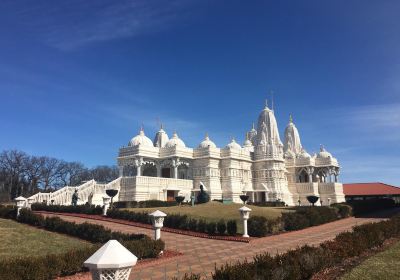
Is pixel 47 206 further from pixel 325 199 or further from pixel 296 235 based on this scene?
pixel 325 199

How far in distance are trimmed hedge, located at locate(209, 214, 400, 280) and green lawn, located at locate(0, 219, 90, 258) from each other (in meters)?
8.04

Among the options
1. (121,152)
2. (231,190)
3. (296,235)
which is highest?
(121,152)

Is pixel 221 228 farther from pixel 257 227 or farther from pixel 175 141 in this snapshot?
pixel 175 141

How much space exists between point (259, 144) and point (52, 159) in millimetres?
52426

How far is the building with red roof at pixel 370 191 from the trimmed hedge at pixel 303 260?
205 feet

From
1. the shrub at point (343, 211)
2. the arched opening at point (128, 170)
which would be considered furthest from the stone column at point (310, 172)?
the shrub at point (343, 211)

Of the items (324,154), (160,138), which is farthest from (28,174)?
(324,154)

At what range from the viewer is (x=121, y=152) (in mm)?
57281

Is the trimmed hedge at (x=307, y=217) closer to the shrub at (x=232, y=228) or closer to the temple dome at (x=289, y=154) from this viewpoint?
the shrub at (x=232, y=228)

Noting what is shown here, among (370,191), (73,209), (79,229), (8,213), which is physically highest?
(370,191)

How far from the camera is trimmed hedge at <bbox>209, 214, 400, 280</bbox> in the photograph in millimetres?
8109

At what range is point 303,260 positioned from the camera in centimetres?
991

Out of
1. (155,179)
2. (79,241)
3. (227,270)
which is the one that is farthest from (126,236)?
(155,179)

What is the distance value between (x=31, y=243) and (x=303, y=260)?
40.4 feet
